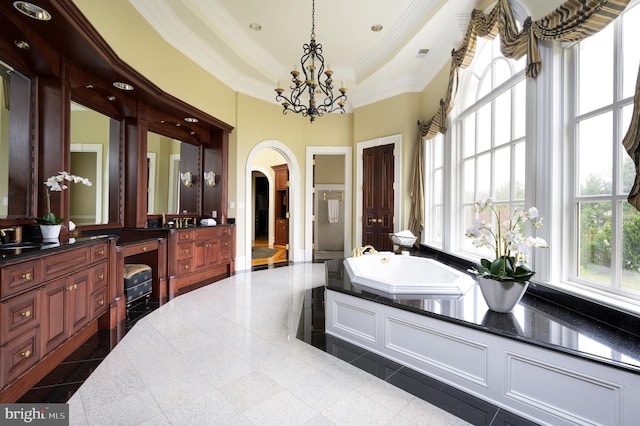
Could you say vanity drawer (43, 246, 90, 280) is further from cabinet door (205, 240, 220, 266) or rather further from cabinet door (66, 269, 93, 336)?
cabinet door (205, 240, 220, 266)

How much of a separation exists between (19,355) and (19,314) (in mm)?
233

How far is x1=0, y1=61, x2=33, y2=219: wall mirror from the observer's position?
2.27 m

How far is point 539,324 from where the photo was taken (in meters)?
1.65

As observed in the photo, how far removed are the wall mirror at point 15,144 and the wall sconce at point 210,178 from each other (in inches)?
103

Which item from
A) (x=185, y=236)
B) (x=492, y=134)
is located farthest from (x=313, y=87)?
(x=185, y=236)

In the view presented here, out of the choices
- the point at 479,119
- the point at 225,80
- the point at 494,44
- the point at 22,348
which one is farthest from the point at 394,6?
the point at 22,348

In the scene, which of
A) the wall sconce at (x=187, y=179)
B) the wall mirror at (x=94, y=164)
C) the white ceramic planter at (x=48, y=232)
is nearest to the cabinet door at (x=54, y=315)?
the white ceramic planter at (x=48, y=232)

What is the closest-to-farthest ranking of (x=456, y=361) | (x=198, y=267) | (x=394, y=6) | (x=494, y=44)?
1. (x=456, y=361)
2. (x=494, y=44)
3. (x=394, y=6)
4. (x=198, y=267)

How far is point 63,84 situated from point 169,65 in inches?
59.8

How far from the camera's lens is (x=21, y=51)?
2.32m

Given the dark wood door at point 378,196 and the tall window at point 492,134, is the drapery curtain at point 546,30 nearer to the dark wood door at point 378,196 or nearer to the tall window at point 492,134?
the tall window at point 492,134

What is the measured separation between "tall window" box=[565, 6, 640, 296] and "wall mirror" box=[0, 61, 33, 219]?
416 centimetres

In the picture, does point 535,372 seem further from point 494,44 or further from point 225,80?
point 225,80

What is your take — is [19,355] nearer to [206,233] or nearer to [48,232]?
[48,232]
